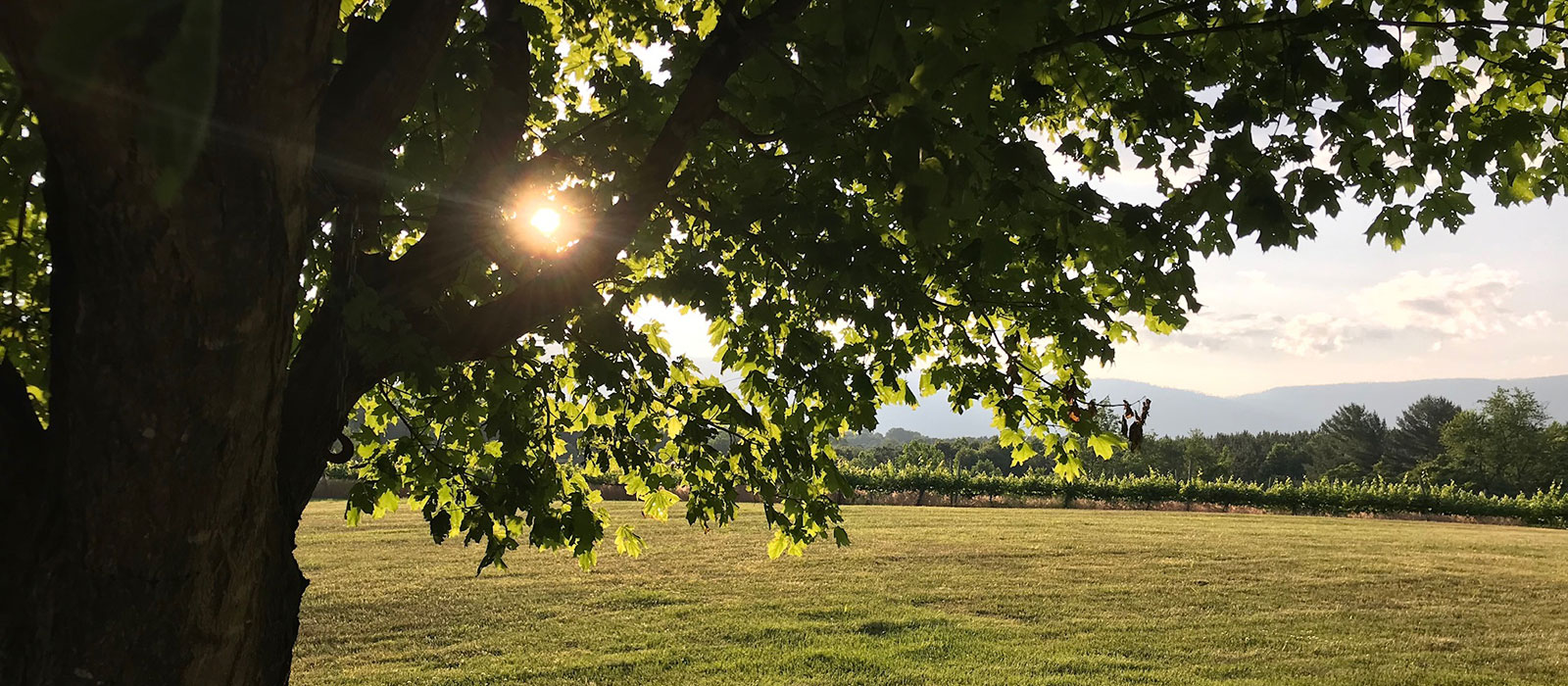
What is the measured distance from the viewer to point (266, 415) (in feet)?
7.54

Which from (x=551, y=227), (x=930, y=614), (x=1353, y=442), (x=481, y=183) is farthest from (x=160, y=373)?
(x=1353, y=442)

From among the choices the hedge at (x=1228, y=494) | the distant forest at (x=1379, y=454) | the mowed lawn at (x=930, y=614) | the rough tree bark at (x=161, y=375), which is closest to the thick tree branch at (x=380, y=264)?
the rough tree bark at (x=161, y=375)

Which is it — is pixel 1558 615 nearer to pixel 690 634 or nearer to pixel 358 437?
pixel 690 634

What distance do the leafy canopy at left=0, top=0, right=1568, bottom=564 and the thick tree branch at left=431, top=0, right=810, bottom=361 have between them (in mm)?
14

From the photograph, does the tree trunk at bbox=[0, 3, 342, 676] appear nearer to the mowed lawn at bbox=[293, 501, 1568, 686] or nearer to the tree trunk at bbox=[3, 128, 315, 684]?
the tree trunk at bbox=[3, 128, 315, 684]

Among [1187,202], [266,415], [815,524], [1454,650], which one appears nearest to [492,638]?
[815,524]

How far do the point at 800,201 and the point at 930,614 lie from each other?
10.7m

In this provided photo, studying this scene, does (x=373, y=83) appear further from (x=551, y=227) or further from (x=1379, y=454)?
(x=1379, y=454)

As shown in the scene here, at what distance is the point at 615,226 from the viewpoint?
13.0 feet

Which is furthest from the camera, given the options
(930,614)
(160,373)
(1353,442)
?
(1353,442)

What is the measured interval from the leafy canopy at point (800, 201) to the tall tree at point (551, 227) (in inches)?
1.0

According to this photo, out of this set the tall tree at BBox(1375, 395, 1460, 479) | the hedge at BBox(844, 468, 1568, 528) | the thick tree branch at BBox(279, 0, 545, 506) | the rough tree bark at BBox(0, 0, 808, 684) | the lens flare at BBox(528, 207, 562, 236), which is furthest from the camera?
the tall tree at BBox(1375, 395, 1460, 479)

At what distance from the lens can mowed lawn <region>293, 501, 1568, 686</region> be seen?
10414mm

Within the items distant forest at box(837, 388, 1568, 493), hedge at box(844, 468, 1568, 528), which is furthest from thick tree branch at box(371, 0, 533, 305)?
distant forest at box(837, 388, 1568, 493)
